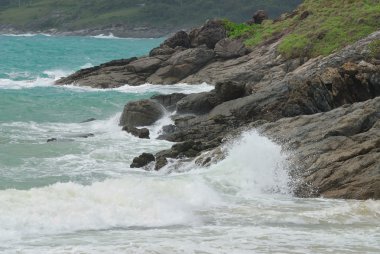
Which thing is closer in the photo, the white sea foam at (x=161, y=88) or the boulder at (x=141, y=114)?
the boulder at (x=141, y=114)

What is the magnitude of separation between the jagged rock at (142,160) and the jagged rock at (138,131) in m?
5.51

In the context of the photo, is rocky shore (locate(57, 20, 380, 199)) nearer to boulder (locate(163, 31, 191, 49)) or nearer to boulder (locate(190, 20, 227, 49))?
boulder (locate(190, 20, 227, 49))

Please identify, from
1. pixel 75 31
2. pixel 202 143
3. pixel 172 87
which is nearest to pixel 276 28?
pixel 172 87

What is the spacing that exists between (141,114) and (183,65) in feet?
57.5

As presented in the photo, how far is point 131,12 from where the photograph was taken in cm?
18250

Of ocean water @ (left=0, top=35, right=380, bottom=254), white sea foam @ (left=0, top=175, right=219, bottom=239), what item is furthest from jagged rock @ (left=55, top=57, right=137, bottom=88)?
white sea foam @ (left=0, top=175, right=219, bottom=239)

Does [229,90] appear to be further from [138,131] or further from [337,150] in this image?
[337,150]

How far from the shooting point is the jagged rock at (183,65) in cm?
4950

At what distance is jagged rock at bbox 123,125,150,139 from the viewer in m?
30.0

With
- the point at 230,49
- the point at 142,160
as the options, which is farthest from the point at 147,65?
the point at 142,160

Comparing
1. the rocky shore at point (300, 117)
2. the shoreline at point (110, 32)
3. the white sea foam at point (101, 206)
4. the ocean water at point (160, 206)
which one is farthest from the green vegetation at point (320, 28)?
the shoreline at point (110, 32)

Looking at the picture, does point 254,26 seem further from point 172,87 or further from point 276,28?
point 172,87

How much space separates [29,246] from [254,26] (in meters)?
42.9

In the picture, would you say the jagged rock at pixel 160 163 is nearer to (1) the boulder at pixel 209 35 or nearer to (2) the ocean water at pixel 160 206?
(2) the ocean water at pixel 160 206
